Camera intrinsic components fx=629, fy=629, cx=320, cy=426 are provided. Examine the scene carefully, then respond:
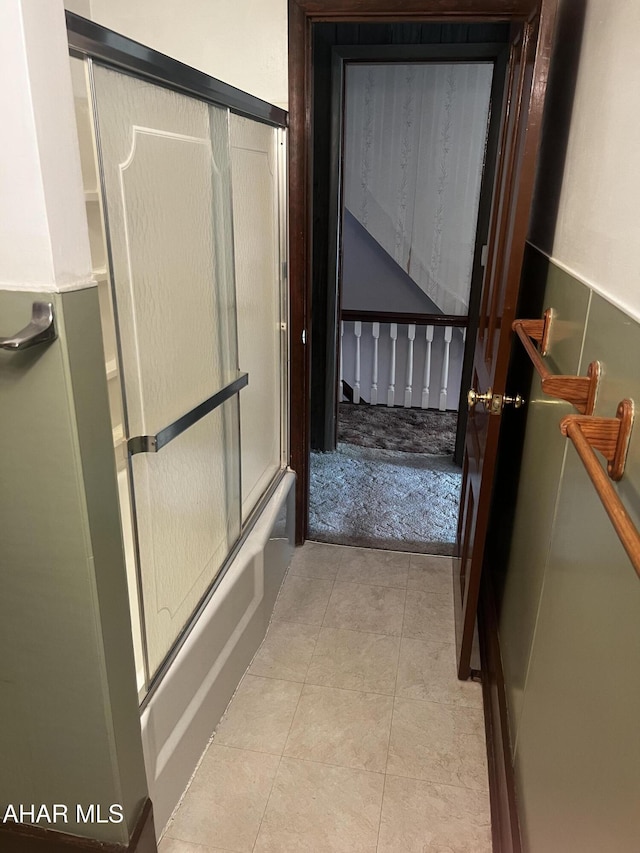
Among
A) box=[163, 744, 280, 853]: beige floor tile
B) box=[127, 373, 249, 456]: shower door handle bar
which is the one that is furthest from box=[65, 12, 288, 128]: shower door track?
box=[163, 744, 280, 853]: beige floor tile

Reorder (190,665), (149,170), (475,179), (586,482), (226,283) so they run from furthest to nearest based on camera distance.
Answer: (475,179) < (226,283) < (190,665) < (149,170) < (586,482)

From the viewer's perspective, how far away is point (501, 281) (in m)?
1.72

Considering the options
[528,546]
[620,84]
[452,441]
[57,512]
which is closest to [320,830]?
[528,546]

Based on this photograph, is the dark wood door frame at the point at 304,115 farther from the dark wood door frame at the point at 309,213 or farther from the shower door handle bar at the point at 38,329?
the shower door handle bar at the point at 38,329

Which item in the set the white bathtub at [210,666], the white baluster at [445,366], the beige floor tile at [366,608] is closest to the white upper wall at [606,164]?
the white bathtub at [210,666]

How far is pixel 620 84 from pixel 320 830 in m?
1.67

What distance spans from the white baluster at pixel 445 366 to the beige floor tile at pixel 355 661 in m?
2.38

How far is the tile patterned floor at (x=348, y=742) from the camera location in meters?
1.47

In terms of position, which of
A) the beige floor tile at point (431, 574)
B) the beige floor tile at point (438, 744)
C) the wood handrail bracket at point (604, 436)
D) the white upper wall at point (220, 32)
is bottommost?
the beige floor tile at point (438, 744)

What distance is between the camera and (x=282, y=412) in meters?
2.44

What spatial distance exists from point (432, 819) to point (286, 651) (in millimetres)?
695

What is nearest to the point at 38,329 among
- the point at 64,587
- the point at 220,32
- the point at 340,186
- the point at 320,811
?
the point at 64,587

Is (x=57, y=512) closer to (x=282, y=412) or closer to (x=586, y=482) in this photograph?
(x=586, y=482)

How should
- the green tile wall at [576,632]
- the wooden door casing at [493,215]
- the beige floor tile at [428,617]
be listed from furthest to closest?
1. the beige floor tile at [428,617]
2. the wooden door casing at [493,215]
3. the green tile wall at [576,632]
